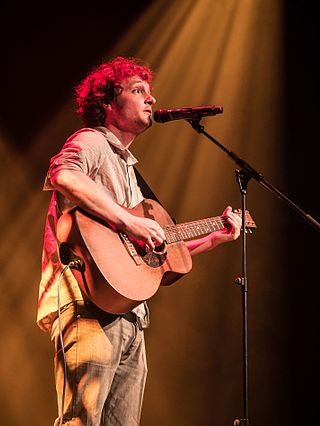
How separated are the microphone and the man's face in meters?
0.17

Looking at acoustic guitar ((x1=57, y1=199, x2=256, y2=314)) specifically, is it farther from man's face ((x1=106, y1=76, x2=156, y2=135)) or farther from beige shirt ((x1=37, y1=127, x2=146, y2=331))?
man's face ((x1=106, y1=76, x2=156, y2=135))

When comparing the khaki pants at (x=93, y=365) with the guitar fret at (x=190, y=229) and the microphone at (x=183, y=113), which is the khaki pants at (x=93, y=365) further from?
the microphone at (x=183, y=113)

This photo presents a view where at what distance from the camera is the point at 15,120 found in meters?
4.27

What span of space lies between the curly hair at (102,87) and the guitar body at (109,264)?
860mm

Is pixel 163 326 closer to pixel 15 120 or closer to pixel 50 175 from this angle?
pixel 15 120

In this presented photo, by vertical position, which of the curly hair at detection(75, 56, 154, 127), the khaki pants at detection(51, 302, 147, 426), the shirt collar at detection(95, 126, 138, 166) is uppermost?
the curly hair at detection(75, 56, 154, 127)

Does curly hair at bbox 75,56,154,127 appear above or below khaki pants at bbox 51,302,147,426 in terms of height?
above

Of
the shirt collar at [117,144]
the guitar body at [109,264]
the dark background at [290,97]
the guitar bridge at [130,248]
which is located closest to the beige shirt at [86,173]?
the shirt collar at [117,144]

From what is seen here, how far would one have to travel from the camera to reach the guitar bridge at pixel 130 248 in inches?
101

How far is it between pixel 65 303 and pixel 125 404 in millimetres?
563

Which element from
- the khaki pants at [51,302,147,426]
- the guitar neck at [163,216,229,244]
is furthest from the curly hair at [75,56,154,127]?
the khaki pants at [51,302,147,426]

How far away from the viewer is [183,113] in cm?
289

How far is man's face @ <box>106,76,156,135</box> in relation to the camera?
9.98 feet

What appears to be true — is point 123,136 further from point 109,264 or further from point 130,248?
point 109,264
